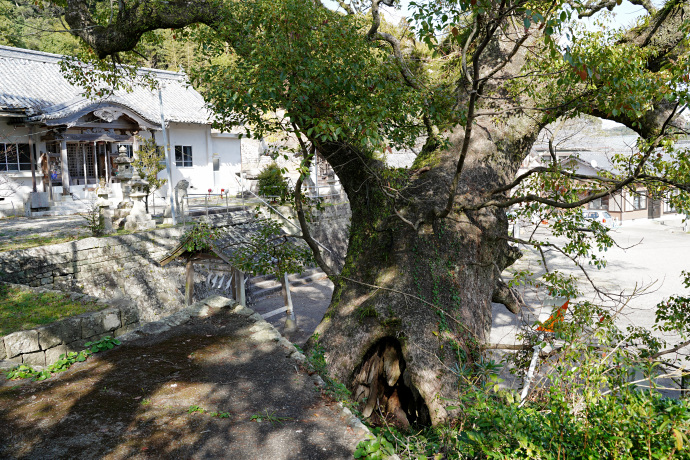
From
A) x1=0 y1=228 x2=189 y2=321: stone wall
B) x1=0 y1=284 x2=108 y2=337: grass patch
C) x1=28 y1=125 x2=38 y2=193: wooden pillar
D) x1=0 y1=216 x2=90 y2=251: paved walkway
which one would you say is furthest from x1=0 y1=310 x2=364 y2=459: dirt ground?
x1=28 y1=125 x2=38 y2=193: wooden pillar

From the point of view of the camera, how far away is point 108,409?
4.45 metres

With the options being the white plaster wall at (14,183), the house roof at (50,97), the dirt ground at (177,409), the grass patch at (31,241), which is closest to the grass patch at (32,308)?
the dirt ground at (177,409)

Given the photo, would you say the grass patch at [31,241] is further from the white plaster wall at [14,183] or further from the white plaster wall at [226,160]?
the white plaster wall at [226,160]

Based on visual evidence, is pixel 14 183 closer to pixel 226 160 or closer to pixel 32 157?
pixel 32 157

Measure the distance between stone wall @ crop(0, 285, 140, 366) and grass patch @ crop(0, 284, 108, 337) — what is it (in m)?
Result: 0.33

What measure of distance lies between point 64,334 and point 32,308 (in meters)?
A: 1.47

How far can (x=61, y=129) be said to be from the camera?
18.3 metres

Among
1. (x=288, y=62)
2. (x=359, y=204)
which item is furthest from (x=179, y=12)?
(x=359, y=204)

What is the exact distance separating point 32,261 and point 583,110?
453 inches

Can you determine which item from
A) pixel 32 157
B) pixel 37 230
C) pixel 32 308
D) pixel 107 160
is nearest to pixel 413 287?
pixel 32 308

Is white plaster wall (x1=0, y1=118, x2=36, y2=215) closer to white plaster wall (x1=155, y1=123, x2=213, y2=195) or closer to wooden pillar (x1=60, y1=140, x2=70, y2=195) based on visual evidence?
wooden pillar (x1=60, y1=140, x2=70, y2=195)

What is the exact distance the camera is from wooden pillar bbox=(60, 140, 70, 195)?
1895cm

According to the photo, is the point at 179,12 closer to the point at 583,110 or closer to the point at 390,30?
the point at 583,110

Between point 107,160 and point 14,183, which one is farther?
point 107,160
